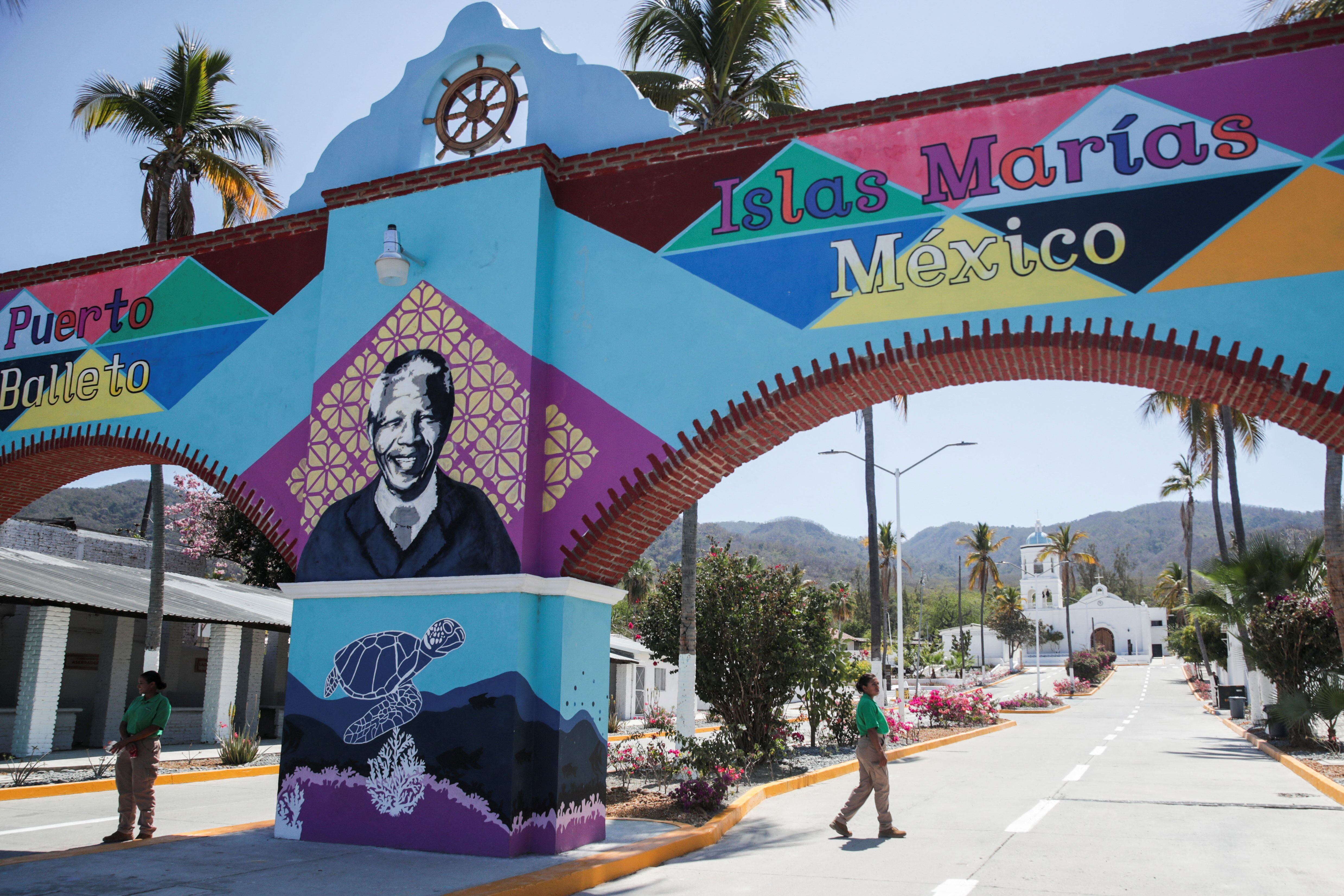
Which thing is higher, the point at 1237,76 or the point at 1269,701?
the point at 1237,76

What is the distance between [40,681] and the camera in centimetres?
1727

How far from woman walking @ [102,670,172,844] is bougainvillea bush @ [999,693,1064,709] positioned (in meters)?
37.3

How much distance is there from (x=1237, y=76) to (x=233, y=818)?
38.5 feet

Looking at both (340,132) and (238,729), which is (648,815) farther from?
(238,729)

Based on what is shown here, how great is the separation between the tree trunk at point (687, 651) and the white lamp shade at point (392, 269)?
636 centimetres

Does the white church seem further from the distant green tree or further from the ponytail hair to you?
the ponytail hair

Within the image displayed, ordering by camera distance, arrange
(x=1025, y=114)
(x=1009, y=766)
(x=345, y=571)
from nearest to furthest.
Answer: (x=1025, y=114) → (x=345, y=571) → (x=1009, y=766)

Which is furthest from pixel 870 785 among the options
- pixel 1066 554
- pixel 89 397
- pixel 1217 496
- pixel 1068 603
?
pixel 1066 554

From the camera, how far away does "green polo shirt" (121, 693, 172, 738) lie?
9.11 metres

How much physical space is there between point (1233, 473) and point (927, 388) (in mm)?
28454

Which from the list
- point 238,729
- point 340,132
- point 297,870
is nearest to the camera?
point 297,870

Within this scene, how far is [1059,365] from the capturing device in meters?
8.01

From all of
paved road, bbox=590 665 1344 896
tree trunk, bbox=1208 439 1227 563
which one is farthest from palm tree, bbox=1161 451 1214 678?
paved road, bbox=590 665 1344 896

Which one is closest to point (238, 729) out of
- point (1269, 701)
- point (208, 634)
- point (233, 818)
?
point (208, 634)
